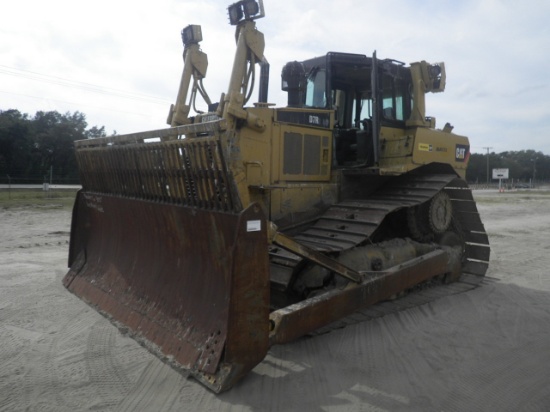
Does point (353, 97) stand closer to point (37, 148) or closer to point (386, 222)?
point (386, 222)

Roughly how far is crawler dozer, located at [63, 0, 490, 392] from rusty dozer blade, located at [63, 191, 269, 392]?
0.01 metres

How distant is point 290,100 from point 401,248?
87.7 inches

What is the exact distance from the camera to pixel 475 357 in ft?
12.9

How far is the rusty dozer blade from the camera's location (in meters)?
3.20

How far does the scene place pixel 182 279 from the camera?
409 centimetres

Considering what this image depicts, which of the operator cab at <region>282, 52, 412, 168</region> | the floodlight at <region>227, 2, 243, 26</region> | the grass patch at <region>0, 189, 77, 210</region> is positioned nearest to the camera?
the operator cab at <region>282, 52, 412, 168</region>

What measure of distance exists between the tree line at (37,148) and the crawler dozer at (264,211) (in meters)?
28.5

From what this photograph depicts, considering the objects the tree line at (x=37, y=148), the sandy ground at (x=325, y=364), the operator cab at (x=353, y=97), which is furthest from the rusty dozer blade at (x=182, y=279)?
the tree line at (x=37, y=148)

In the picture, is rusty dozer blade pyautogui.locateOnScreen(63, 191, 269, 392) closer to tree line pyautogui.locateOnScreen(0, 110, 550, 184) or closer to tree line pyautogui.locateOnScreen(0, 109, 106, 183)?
tree line pyautogui.locateOnScreen(0, 110, 550, 184)

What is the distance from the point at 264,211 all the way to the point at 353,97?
294cm

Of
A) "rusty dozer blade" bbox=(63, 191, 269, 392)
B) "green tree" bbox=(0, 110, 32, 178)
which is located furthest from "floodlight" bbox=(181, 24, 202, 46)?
"green tree" bbox=(0, 110, 32, 178)

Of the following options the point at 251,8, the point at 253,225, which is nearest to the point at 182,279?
the point at 253,225

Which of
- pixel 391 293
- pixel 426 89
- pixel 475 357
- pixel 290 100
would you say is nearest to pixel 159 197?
pixel 290 100

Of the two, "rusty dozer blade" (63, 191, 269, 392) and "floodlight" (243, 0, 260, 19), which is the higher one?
"floodlight" (243, 0, 260, 19)
